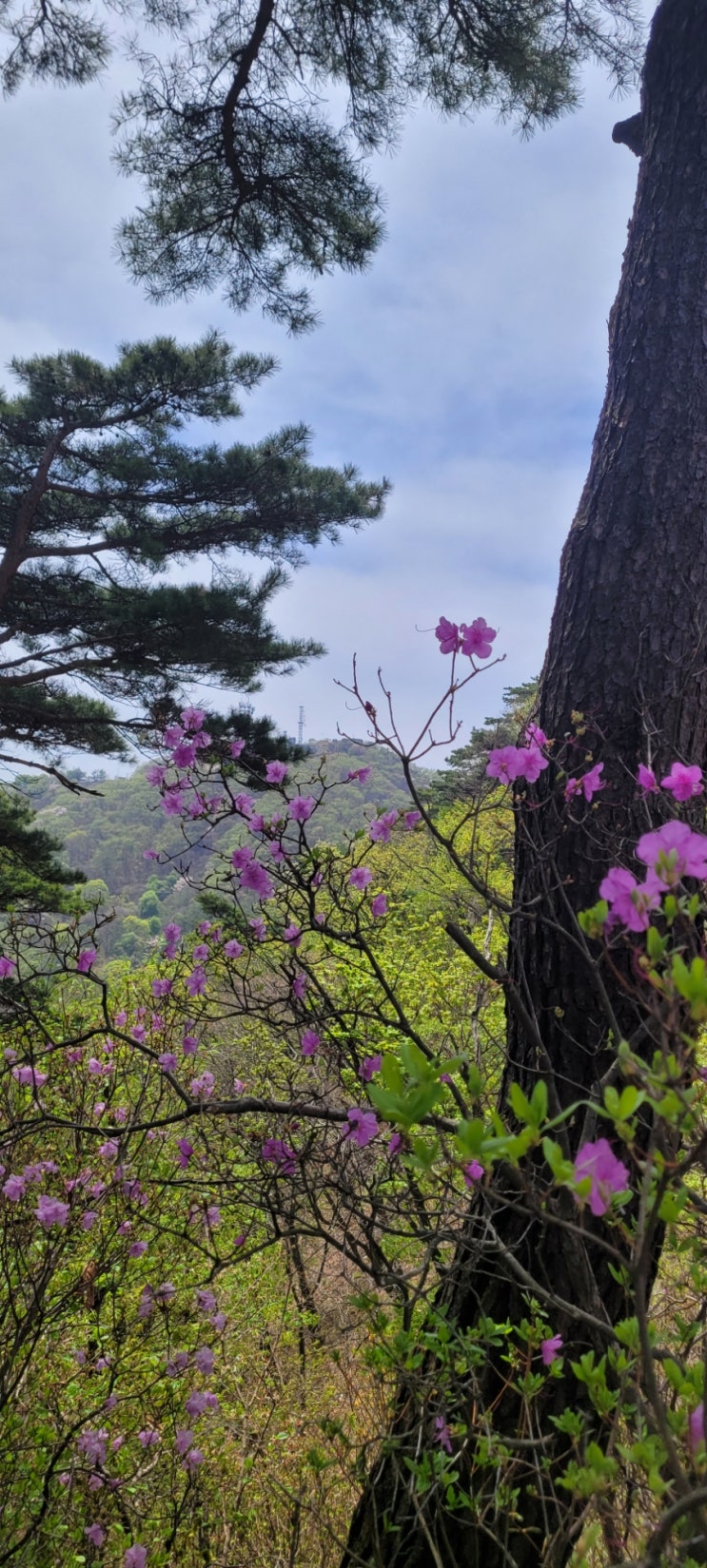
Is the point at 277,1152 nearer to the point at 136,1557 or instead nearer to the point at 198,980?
the point at 198,980

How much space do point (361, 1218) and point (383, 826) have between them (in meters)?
0.82

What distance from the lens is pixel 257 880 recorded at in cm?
190

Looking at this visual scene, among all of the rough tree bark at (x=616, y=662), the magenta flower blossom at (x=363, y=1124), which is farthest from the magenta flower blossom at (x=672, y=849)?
the magenta flower blossom at (x=363, y=1124)

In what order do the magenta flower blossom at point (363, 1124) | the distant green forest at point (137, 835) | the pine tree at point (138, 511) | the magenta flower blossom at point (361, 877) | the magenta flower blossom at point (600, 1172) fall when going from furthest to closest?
the distant green forest at point (137, 835), the pine tree at point (138, 511), the magenta flower blossom at point (361, 877), the magenta flower blossom at point (363, 1124), the magenta flower blossom at point (600, 1172)

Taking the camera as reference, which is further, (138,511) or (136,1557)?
(138,511)

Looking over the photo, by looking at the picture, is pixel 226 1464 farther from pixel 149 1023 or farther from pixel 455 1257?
pixel 455 1257

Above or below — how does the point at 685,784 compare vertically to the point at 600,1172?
above

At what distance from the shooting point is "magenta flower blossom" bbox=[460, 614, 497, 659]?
147 cm

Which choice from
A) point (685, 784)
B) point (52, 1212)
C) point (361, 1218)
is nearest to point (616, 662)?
point (685, 784)

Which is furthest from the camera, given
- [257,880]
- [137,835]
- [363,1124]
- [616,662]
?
[137,835]

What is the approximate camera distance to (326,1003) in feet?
5.58

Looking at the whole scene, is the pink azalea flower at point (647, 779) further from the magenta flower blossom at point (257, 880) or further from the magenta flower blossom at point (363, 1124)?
the magenta flower blossom at point (257, 880)

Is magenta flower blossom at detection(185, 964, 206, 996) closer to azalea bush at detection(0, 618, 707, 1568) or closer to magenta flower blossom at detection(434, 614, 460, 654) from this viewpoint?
azalea bush at detection(0, 618, 707, 1568)

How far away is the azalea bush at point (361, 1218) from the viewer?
0.58 meters
